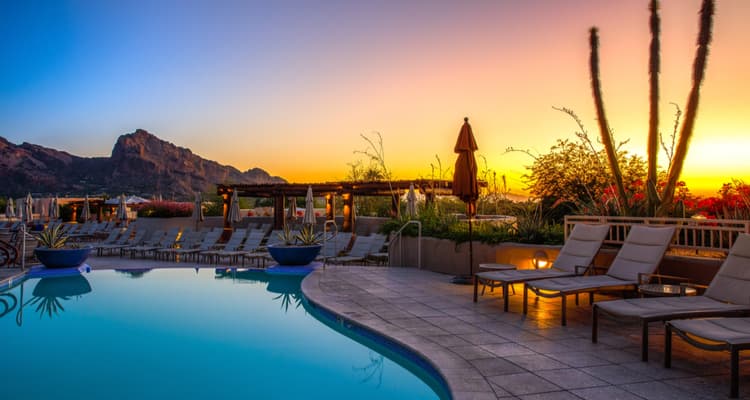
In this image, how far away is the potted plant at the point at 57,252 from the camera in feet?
33.1

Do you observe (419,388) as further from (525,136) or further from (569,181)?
(525,136)

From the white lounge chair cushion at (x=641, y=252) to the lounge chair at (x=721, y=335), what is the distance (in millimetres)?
1632

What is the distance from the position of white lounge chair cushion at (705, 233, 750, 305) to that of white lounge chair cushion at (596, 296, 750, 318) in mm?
72

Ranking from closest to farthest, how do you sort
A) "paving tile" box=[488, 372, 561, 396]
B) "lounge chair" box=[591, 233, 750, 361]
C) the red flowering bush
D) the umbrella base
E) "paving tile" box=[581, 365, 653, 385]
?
"paving tile" box=[488, 372, 561, 396] < "paving tile" box=[581, 365, 653, 385] < "lounge chair" box=[591, 233, 750, 361] < the umbrella base < the red flowering bush

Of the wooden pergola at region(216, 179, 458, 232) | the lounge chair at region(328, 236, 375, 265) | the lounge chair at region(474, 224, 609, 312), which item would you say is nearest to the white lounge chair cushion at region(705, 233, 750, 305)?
the lounge chair at region(474, 224, 609, 312)

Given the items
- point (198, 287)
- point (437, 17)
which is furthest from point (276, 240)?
point (437, 17)

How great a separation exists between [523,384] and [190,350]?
10.9 ft

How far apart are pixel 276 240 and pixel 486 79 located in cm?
667

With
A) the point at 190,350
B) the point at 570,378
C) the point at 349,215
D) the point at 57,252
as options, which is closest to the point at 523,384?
the point at 570,378

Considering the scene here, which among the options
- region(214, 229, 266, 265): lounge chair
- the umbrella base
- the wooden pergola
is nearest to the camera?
the umbrella base

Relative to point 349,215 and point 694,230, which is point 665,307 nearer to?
point 694,230

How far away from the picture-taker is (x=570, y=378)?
3.32m

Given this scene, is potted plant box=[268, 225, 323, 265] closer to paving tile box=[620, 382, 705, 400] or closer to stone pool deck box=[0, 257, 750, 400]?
stone pool deck box=[0, 257, 750, 400]

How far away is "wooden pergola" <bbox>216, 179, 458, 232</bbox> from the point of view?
580 inches
